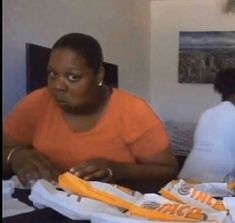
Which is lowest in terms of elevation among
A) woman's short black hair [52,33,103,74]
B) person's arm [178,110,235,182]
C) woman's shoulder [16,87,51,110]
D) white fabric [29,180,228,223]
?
person's arm [178,110,235,182]

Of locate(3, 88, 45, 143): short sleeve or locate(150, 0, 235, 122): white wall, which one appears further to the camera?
locate(150, 0, 235, 122): white wall

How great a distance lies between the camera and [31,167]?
3.70 feet

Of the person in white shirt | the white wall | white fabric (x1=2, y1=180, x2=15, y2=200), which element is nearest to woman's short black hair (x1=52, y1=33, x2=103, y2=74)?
white fabric (x1=2, y1=180, x2=15, y2=200)

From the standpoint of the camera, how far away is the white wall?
154 inches

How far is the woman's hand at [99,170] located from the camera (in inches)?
40.2

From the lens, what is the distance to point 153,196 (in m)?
0.79

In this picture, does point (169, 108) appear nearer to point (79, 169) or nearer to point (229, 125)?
point (229, 125)

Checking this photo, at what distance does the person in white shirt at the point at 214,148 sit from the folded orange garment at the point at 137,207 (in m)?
0.74

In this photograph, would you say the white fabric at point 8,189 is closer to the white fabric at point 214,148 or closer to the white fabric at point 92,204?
the white fabric at point 92,204

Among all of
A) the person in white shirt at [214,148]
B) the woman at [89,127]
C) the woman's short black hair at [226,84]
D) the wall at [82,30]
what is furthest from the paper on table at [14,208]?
the woman's short black hair at [226,84]

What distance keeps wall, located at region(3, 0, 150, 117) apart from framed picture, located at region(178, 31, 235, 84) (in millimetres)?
255

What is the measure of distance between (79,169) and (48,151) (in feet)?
0.72

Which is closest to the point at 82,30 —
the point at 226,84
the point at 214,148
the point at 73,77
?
the point at 226,84

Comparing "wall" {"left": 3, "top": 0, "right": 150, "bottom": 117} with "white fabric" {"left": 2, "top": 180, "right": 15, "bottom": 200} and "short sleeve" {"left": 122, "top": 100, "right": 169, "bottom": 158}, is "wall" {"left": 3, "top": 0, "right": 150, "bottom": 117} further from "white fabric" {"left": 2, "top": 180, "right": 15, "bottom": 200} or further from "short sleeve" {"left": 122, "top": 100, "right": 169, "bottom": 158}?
"white fabric" {"left": 2, "top": 180, "right": 15, "bottom": 200}
